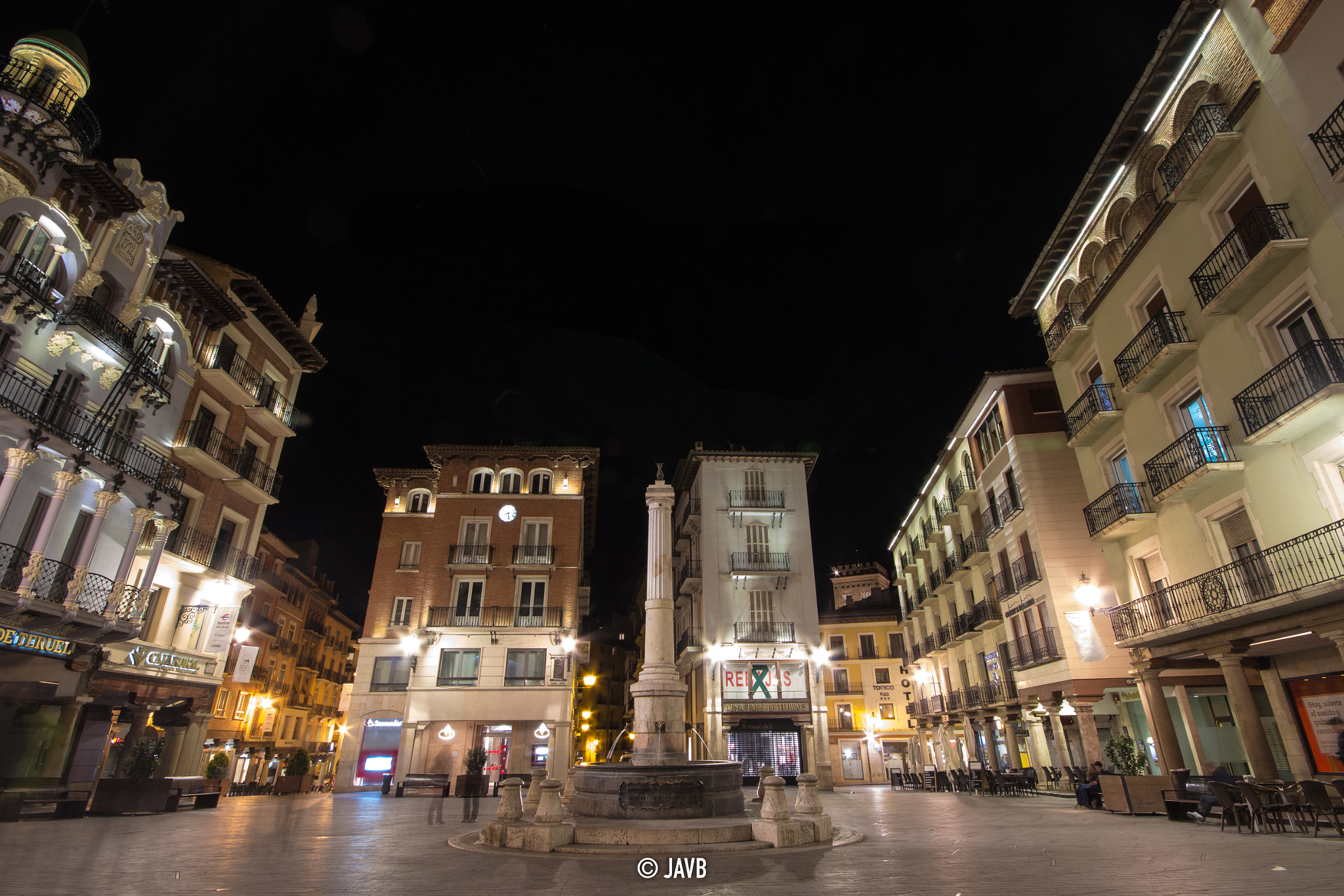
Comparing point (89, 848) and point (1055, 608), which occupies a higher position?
point (1055, 608)

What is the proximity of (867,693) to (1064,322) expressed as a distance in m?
32.9

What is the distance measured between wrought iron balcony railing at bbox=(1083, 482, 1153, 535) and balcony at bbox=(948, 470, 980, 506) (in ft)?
36.4

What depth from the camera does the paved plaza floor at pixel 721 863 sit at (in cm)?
714

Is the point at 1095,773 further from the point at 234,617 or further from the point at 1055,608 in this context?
the point at 234,617

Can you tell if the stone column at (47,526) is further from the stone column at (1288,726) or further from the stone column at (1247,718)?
the stone column at (1288,726)

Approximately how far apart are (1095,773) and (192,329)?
31.9 meters

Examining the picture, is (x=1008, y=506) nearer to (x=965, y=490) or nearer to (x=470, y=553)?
(x=965, y=490)

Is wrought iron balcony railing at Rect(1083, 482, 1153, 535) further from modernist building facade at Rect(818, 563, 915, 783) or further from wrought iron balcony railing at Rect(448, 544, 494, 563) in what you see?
modernist building facade at Rect(818, 563, 915, 783)

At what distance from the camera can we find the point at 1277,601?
12.2 m

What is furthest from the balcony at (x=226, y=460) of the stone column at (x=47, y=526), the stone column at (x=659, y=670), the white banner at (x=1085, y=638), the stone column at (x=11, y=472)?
the white banner at (x=1085, y=638)

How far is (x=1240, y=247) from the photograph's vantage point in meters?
13.5

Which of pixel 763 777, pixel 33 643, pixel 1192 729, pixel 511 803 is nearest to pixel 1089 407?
pixel 1192 729

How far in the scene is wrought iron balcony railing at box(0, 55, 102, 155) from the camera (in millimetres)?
16500

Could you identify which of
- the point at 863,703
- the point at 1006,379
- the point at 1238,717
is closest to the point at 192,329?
the point at 1006,379
